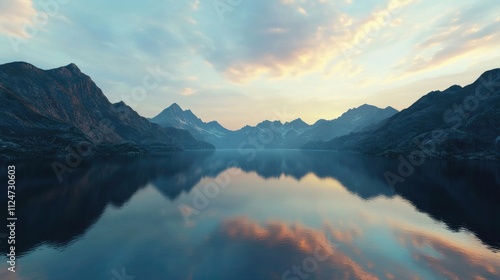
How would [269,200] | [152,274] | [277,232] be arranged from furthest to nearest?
[269,200] < [277,232] < [152,274]

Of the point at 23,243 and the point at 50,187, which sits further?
the point at 50,187

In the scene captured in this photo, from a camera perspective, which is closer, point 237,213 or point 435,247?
point 435,247

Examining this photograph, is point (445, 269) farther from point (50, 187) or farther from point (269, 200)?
point (50, 187)

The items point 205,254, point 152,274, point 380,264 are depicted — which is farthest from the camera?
point 205,254

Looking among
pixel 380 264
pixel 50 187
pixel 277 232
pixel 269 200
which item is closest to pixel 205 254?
pixel 277 232

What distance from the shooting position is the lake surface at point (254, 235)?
3272cm

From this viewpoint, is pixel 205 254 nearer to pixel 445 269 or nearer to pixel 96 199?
pixel 445 269

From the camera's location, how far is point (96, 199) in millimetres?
71688

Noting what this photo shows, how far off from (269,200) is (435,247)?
146 ft

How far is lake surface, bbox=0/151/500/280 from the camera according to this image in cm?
3272

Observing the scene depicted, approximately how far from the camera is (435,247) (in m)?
40.8

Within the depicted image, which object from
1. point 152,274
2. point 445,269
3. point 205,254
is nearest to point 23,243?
point 152,274

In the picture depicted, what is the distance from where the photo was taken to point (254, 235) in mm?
46281

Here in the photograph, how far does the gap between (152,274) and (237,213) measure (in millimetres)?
32050
